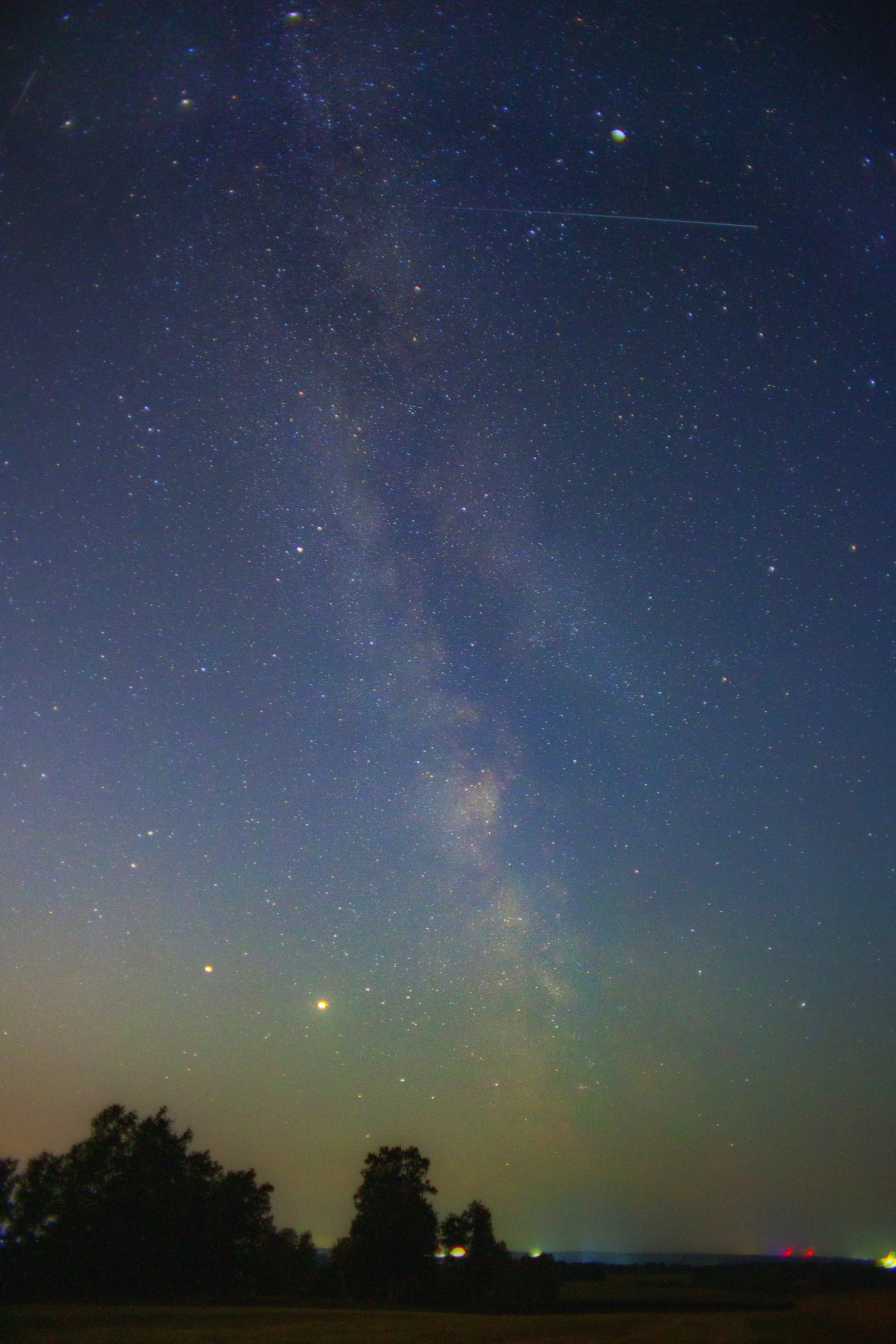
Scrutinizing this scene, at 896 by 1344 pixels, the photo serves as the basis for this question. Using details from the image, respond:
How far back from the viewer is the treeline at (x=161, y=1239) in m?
28.4

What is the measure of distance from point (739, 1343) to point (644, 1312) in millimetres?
21534

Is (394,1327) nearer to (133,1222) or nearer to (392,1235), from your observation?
(133,1222)

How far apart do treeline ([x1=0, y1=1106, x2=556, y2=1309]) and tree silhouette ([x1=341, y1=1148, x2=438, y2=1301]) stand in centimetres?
7

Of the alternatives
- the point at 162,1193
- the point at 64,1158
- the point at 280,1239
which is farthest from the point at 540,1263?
the point at 64,1158

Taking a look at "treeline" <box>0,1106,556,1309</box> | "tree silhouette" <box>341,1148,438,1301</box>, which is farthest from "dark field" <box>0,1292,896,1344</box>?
"tree silhouette" <box>341,1148,438,1301</box>

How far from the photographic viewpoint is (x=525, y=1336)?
2009 cm

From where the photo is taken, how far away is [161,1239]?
29656 millimetres

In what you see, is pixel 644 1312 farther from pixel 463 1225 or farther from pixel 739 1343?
pixel 739 1343

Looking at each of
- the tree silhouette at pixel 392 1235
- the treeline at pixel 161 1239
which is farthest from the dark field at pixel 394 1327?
the tree silhouette at pixel 392 1235

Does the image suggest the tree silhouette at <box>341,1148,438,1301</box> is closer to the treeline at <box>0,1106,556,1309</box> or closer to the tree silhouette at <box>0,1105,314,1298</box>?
the treeline at <box>0,1106,556,1309</box>

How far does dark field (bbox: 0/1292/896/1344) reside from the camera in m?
16.5

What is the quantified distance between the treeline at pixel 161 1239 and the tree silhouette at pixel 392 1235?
72mm

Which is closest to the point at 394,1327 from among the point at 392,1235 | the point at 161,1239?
the point at 161,1239

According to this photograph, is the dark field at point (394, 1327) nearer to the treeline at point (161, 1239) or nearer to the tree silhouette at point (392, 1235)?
the treeline at point (161, 1239)
